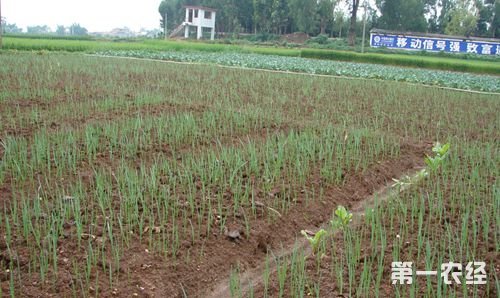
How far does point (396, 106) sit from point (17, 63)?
10487mm

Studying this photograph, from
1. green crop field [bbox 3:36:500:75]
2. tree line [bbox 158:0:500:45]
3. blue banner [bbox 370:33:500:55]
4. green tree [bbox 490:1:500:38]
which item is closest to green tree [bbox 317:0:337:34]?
tree line [bbox 158:0:500:45]

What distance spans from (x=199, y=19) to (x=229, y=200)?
52760 millimetres

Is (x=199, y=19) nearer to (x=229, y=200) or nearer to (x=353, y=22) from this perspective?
(x=353, y=22)

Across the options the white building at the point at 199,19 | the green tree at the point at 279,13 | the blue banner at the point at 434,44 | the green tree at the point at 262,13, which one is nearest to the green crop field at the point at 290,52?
the blue banner at the point at 434,44

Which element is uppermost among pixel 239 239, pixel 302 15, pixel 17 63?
pixel 302 15

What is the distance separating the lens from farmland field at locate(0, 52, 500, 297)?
10.7 ft

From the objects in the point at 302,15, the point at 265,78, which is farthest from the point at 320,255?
the point at 302,15

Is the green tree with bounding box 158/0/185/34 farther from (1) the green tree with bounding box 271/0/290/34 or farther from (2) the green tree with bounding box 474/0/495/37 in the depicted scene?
(2) the green tree with bounding box 474/0/495/37

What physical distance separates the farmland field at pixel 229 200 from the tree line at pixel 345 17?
3816 centimetres

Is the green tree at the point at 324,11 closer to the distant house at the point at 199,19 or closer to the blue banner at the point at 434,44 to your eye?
the distant house at the point at 199,19

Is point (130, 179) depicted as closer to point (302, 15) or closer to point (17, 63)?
point (17, 63)

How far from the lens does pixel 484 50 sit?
34.3 m

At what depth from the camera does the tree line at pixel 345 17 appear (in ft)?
166

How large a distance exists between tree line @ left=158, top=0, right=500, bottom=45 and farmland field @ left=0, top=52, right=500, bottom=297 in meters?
38.2
